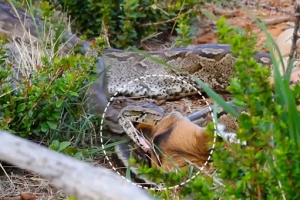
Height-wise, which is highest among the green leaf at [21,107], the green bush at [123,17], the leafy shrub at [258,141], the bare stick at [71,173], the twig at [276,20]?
the bare stick at [71,173]

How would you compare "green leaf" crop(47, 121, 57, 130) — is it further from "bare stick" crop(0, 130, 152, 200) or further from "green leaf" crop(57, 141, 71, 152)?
"bare stick" crop(0, 130, 152, 200)

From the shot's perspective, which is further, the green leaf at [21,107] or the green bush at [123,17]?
the green bush at [123,17]

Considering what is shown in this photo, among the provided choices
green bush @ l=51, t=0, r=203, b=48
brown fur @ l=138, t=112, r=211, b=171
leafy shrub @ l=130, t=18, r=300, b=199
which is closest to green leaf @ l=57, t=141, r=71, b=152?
brown fur @ l=138, t=112, r=211, b=171

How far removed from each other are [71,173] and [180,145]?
1.99 m

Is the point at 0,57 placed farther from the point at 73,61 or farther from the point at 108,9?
the point at 108,9

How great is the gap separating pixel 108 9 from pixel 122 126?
2.12 m

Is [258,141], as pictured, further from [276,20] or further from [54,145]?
[276,20]

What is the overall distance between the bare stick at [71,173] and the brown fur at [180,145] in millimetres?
1808

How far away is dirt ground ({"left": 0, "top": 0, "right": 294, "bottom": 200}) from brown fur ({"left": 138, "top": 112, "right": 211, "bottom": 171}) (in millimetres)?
608

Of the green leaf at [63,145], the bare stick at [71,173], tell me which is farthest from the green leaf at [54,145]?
the bare stick at [71,173]

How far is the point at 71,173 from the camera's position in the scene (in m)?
1.92

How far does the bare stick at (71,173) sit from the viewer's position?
6.10 ft

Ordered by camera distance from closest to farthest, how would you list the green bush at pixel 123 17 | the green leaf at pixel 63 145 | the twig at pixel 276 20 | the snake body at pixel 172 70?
the green leaf at pixel 63 145, the snake body at pixel 172 70, the green bush at pixel 123 17, the twig at pixel 276 20

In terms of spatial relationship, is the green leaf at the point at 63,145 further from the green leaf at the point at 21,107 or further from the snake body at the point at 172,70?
the snake body at the point at 172,70
